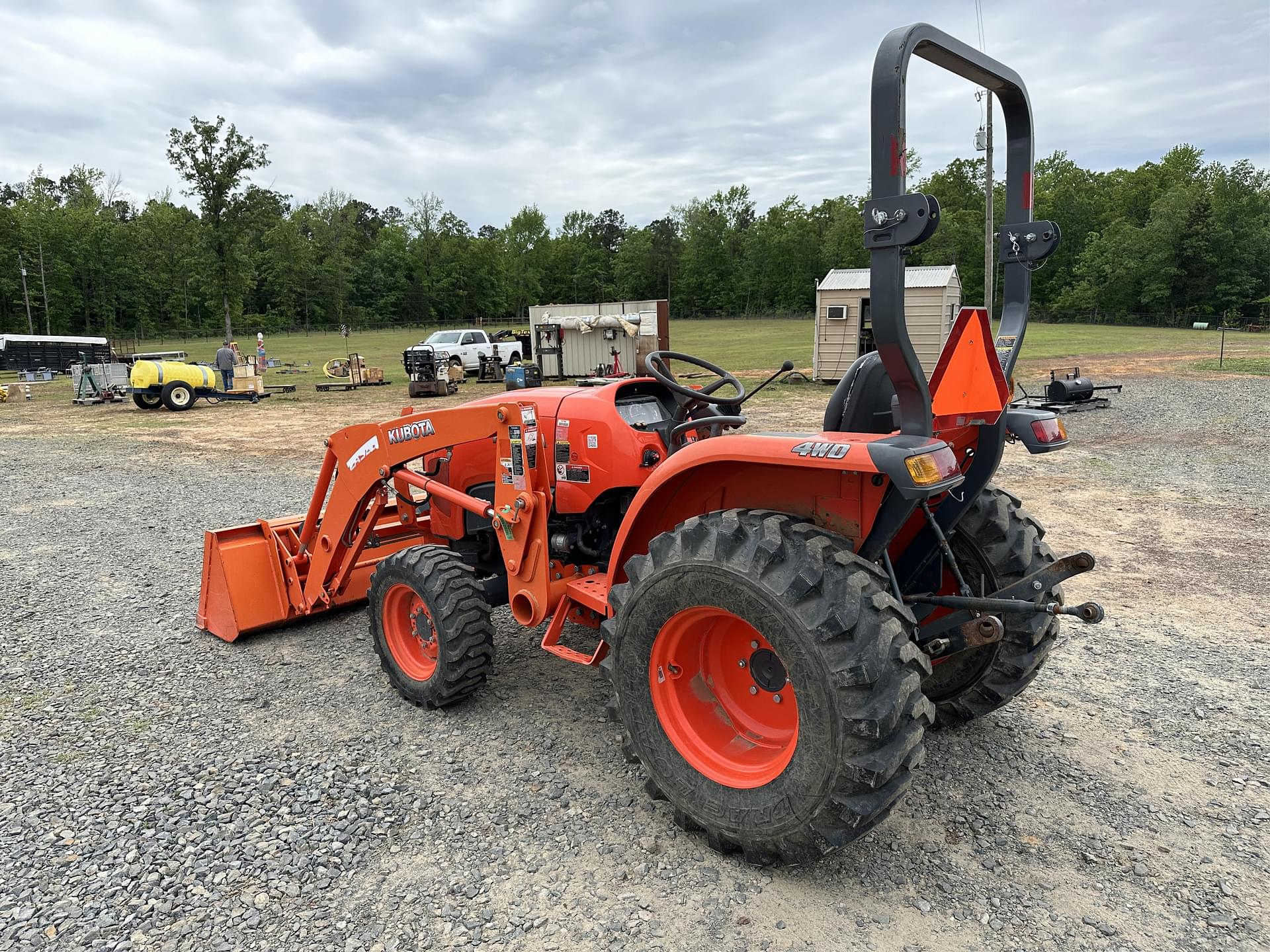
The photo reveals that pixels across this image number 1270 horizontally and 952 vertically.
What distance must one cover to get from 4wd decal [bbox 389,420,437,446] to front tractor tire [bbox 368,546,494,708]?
1.99 ft

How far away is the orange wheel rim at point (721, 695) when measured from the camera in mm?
2920

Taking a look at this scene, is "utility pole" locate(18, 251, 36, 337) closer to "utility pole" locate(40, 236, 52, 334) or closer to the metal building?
"utility pole" locate(40, 236, 52, 334)

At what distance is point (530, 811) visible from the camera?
324 cm

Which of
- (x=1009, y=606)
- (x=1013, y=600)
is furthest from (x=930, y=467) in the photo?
(x=1013, y=600)

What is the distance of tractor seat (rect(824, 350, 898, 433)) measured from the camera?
120 inches

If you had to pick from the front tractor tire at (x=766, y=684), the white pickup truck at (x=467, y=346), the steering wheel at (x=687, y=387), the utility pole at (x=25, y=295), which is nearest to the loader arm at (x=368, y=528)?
the steering wheel at (x=687, y=387)

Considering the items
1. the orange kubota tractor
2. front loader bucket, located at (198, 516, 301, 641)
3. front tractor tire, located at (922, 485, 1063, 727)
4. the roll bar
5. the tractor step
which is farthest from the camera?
front loader bucket, located at (198, 516, 301, 641)

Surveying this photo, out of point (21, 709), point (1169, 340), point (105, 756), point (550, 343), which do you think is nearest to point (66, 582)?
point (21, 709)

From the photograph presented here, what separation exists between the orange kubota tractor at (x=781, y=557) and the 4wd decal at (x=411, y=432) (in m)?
0.02

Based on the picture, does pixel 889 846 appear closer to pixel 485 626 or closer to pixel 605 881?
pixel 605 881

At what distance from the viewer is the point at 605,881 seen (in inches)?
110

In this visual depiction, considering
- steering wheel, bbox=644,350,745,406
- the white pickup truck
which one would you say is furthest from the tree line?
steering wheel, bbox=644,350,745,406

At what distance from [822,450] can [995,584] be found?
1.35m

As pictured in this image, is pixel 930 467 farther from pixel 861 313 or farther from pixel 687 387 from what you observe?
pixel 861 313
